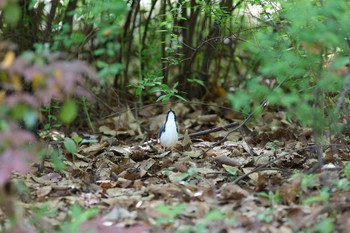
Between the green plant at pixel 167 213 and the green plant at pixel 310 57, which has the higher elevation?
the green plant at pixel 310 57

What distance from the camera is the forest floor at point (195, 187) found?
263cm

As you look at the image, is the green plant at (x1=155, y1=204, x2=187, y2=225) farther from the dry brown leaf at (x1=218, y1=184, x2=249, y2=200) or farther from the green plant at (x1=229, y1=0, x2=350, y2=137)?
the green plant at (x1=229, y1=0, x2=350, y2=137)

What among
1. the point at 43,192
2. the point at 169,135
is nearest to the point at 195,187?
the point at 43,192

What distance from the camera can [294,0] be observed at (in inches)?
123

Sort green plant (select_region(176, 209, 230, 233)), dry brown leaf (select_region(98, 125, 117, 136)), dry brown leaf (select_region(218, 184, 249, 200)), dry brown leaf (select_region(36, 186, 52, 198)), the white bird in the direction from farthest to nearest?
dry brown leaf (select_region(98, 125, 117, 136)) < the white bird < dry brown leaf (select_region(36, 186, 52, 198)) < dry brown leaf (select_region(218, 184, 249, 200)) < green plant (select_region(176, 209, 230, 233))

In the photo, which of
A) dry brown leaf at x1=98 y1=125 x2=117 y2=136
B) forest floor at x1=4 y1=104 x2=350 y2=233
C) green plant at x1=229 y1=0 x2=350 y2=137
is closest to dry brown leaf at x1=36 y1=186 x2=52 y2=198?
forest floor at x1=4 y1=104 x2=350 y2=233

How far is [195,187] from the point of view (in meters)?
3.15

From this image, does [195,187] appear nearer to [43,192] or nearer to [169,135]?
[43,192]

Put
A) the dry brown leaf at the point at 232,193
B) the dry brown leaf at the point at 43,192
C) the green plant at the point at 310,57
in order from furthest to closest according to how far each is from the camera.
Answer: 1. the dry brown leaf at the point at 43,192
2. the dry brown leaf at the point at 232,193
3. the green plant at the point at 310,57

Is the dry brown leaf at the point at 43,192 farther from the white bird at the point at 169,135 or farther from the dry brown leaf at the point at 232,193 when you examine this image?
the white bird at the point at 169,135

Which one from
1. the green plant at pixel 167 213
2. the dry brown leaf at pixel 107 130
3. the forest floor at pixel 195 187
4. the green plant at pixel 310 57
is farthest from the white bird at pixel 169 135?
the green plant at pixel 167 213

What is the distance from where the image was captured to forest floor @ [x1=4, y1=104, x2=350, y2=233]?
263 centimetres

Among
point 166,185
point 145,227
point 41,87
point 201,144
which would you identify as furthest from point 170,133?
point 41,87

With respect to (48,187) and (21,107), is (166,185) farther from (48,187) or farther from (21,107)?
(21,107)
